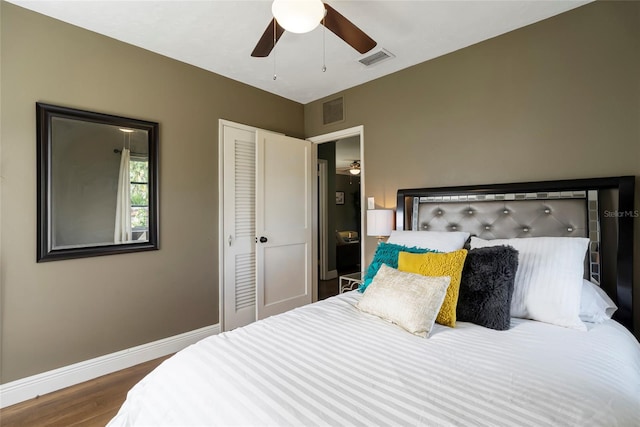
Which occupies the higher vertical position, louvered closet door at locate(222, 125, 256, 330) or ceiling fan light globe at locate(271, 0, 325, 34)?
ceiling fan light globe at locate(271, 0, 325, 34)

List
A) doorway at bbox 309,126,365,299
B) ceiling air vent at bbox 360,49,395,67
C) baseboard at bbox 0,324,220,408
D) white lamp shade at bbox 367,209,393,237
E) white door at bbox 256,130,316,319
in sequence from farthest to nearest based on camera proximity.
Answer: doorway at bbox 309,126,365,299, white door at bbox 256,130,316,319, white lamp shade at bbox 367,209,393,237, ceiling air vent at bbox 360,49,395,67, baseboard at bbox 0,324,220,408

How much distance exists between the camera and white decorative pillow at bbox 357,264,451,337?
1.38m

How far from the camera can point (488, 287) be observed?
152 cm

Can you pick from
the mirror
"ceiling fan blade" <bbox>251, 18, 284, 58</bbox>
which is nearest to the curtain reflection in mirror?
the mirror

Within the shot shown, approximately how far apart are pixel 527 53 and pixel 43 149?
3457mm

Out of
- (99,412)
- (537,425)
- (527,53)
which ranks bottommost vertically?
(99,412)

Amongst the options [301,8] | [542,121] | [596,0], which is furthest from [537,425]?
[596,0]

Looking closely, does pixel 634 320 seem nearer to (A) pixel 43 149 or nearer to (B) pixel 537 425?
(B) pixel 537 425

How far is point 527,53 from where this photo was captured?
2.10 metres

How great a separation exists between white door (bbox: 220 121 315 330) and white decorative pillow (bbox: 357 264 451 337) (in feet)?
5.46

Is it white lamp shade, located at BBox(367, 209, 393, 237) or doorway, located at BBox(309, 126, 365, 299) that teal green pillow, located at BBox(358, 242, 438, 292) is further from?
doorway, located at BBox(309, 126, 365, 299)

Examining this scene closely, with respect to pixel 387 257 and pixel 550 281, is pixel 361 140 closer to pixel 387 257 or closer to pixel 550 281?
pixel 387 257

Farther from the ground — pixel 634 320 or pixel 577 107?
pixel 577 107

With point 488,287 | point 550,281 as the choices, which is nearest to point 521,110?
point 550,281
